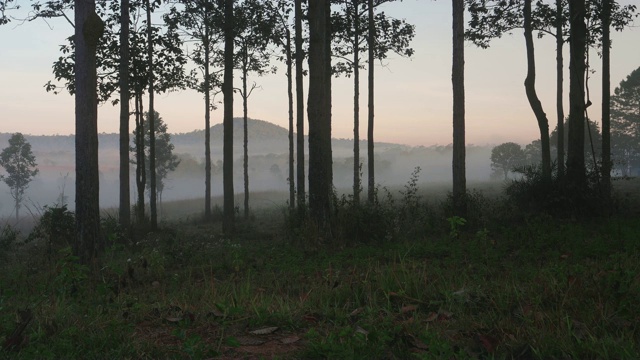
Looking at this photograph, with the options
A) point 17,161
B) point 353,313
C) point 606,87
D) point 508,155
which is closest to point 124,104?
point 353,313

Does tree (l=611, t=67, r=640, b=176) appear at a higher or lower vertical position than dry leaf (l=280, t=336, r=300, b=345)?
higher

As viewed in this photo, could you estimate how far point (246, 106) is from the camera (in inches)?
1040

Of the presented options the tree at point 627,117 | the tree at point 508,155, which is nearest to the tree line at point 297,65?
the tree at point 627,117

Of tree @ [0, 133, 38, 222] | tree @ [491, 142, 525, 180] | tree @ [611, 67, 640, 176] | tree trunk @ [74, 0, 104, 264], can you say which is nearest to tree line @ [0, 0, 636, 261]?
tree trunk @ [74, 0, 104, 264]

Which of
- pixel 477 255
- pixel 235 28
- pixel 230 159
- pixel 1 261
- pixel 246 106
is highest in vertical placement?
pixel 235 28

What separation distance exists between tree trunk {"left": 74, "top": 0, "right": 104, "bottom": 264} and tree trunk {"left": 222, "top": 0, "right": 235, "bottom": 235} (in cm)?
806

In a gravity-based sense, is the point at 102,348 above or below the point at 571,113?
below

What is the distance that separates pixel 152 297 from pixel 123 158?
13.0m

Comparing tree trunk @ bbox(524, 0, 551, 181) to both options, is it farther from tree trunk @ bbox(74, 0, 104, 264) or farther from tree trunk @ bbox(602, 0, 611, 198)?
tree trunk @ bbox(74, 0, 104, 264)

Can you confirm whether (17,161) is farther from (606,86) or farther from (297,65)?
(606,86)

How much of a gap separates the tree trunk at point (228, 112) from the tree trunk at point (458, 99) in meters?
8.04

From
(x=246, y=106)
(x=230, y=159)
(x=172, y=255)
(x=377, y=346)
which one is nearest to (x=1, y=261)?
(x=172, y=255)

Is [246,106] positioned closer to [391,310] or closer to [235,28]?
[235,28]

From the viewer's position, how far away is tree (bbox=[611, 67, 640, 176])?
49094 millimetres
